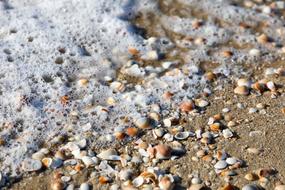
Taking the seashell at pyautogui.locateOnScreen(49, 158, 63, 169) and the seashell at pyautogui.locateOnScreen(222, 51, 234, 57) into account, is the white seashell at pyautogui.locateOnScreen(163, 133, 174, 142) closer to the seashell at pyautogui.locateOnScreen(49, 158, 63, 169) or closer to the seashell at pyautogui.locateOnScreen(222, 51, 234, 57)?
the seashell at pyautogui.locateOnScreen(49, 158, 63, 169)

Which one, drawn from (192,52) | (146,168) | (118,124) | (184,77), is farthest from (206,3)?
(146,168)

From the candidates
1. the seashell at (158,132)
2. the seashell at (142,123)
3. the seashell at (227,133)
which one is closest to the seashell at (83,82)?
the seashell at (142,123)

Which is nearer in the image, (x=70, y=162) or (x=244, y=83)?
(x=70, y=162)

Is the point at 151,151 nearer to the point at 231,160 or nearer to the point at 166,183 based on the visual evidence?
the point at 166,183

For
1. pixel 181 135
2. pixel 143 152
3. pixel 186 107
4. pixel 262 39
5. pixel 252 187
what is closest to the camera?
pixel 252 187

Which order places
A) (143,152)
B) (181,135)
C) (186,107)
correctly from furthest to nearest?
(186,107) → (181,135) → (143,152)

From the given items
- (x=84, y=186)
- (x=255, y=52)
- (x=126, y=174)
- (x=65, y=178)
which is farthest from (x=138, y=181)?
(x=255, y=52)

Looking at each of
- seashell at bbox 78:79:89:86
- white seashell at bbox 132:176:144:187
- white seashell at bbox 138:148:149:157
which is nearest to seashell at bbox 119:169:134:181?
white seashell at bbox 132:176:144:187

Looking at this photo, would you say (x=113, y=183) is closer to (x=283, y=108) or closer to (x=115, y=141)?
(x=115, y=141)
